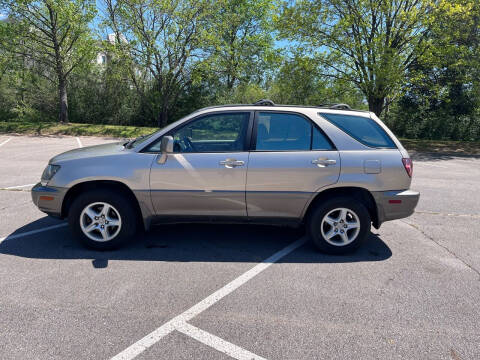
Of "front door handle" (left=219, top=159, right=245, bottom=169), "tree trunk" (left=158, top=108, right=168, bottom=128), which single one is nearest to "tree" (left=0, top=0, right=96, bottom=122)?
"tree trunk" (left=158, top=108, right=168, bottom=128)

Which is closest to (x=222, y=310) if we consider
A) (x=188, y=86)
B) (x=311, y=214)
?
(x=311, y=214)

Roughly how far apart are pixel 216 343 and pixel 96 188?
2454mm

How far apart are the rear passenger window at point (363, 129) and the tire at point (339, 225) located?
29.4 inches

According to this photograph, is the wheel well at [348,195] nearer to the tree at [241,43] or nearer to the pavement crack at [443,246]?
the pavement crack at [443,246]

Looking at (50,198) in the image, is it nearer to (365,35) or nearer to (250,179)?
(250,179)

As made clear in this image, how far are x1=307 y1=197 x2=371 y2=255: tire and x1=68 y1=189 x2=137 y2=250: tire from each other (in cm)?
219

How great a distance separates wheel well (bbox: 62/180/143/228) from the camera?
4.08 metres

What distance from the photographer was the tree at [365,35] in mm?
16891

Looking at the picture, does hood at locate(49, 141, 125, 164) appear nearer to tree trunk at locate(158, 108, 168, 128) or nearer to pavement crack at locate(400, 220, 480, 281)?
pavement crack at locate(400, 220, 480, 281)

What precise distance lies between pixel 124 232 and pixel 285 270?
1933 mm

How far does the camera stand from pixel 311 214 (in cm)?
411

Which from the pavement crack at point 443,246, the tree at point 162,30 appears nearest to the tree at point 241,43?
the tree at point 162,30

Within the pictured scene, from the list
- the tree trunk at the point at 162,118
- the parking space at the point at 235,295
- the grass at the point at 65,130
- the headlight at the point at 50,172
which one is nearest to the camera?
the parking space at the point at 235,295

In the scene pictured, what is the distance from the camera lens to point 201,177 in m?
3.95
